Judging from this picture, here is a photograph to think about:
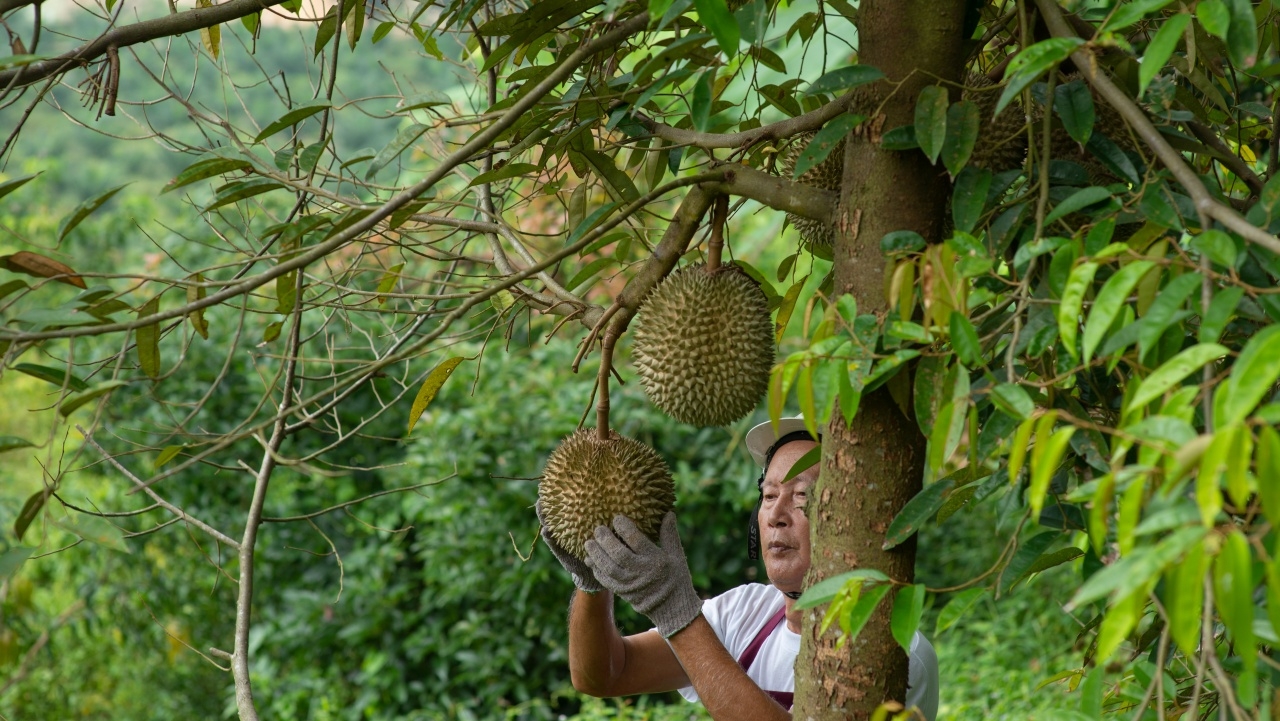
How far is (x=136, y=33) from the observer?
110 centimetres

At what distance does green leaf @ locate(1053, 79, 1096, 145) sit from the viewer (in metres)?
1.02

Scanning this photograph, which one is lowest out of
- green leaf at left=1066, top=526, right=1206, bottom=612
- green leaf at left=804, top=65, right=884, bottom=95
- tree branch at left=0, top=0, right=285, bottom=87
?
green leaf at left=1066, top=526, right=1206, bottom=612

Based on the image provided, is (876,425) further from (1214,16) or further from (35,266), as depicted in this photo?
(35,266)

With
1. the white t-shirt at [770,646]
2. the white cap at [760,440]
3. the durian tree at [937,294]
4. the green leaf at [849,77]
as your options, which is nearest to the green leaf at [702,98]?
the durian tree at [937,294]

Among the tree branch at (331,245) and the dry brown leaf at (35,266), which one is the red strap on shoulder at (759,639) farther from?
Answer: the dry brown leaf at (35,266)

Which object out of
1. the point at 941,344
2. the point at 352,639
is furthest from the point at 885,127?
the point at 352,639

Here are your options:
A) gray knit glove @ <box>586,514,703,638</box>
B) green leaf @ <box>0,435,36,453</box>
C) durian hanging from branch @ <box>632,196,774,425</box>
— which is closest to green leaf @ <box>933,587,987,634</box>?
durian hanging from branch @ <box>632,196,774,425</box>

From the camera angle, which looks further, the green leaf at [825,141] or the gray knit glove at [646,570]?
the gray knit glove at [646,570]

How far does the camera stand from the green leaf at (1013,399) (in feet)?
2.62

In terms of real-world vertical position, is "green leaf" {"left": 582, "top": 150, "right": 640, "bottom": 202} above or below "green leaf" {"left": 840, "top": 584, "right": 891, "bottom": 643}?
above

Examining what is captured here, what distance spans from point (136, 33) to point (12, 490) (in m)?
4.94

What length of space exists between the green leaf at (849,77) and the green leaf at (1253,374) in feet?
1.70

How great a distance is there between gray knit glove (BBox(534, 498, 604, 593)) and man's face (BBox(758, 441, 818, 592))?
0.38m

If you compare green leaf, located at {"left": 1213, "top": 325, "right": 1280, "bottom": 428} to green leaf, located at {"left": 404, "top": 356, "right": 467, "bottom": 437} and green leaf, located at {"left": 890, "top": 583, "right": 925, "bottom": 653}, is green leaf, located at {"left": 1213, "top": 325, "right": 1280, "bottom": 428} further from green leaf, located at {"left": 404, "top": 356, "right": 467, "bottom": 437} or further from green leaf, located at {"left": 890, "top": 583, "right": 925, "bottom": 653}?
green leaf, located at {"left": 404, "top": 356, "right": 467, "bottom": 437}
